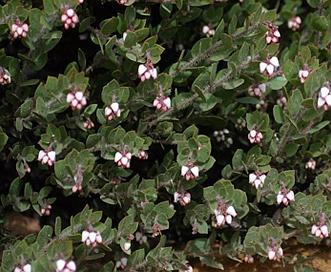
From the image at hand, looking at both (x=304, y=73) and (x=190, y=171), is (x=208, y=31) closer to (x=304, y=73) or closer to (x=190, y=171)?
(x=304, y=73)

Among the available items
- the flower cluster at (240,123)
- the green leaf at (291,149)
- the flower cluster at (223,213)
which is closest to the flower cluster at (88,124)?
the flower cluster at (223,213)

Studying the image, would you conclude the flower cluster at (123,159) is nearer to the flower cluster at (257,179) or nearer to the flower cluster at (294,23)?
the flower cluster at (257,179)

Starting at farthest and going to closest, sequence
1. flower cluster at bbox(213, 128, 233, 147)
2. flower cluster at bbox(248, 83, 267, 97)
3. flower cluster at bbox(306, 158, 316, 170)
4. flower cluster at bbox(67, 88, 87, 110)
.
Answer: flower cluster at bbox(213, 128, 233, 147), flower cluster at bbox(306, 158, 316, 170), flower cluster at bbox(248, 83, 267, 97), flower cluster at bbox(67, 88, 87, 110)

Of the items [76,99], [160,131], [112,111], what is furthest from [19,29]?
[160,131]

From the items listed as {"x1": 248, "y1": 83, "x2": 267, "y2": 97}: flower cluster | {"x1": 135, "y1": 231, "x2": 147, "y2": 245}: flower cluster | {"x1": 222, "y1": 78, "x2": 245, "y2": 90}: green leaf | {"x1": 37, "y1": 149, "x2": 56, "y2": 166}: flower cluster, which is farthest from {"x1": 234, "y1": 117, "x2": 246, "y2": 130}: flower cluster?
{"x1": 37, "y1": 149, "x2": 56, "y2": 166}: flower cluster

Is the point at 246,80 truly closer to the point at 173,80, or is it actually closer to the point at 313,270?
the point at 173,80

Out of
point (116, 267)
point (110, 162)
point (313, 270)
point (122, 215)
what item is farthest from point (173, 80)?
point (313, 270)

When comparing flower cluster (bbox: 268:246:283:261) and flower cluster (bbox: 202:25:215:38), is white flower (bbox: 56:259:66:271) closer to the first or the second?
flower cluster (bbox: 268:246:283:261)
